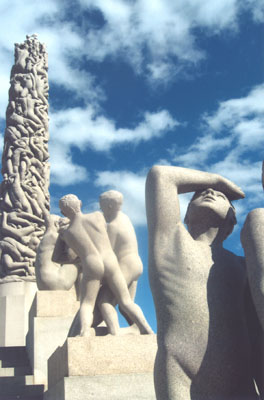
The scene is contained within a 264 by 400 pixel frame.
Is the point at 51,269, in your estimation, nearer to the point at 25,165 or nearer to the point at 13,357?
the point at 13,357

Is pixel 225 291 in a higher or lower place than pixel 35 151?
lower

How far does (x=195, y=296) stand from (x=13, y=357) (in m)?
6.70

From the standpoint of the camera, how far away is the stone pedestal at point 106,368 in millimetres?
5105

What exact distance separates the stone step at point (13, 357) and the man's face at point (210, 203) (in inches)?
239

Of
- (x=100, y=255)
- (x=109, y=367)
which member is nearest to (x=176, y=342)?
(x=109, y=367)

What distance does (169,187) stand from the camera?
2.77 m

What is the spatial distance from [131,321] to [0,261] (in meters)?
7.48

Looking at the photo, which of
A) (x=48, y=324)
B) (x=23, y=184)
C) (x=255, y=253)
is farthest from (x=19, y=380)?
(x=23, y=184)

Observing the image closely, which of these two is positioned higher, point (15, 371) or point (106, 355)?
point (15, 371)

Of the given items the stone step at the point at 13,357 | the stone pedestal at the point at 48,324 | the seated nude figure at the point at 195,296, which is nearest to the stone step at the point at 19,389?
the stone pedestal at the point at 48,324

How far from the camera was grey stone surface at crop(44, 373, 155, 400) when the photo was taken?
16.6ft

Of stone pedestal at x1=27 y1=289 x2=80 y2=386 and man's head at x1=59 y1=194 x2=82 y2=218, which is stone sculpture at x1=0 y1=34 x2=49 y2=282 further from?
man's head at x1=59 y1=194 x2=82 y2=218

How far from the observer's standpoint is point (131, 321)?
5953mm

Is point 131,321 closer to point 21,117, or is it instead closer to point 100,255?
point 100,255
